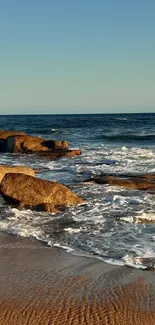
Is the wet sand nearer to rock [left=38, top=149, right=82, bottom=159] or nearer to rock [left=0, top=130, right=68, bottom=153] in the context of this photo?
rock [left=38, top=149, right=82, bottom=159]

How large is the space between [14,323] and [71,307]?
0.66 meters

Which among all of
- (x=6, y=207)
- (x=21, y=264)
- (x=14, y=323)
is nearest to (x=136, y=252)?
(x=21, y=264)

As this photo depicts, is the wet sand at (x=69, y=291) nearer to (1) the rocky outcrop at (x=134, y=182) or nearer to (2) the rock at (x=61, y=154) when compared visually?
(1) the rocky outcrop at (x=134, y=182)

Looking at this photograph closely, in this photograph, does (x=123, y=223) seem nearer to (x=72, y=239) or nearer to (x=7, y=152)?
(x=72, y=239)

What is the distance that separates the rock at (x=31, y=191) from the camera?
34.0ft

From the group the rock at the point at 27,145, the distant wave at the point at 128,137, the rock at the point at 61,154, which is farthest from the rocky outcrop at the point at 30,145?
the distant wave at the point at 128,137

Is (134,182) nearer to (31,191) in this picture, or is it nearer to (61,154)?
(31,191)

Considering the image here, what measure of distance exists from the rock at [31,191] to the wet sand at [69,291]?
3.56 meters

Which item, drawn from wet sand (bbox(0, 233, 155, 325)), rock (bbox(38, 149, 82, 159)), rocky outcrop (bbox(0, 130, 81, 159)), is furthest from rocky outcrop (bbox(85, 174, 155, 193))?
rocky outcrop (bbox(0, 130, 81, 159))

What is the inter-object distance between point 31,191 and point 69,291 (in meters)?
5.40

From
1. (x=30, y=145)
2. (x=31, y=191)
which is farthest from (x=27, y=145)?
(x=31, y=191)

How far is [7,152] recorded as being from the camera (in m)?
26.9

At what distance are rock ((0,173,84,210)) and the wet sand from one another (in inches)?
140

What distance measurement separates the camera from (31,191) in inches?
408
